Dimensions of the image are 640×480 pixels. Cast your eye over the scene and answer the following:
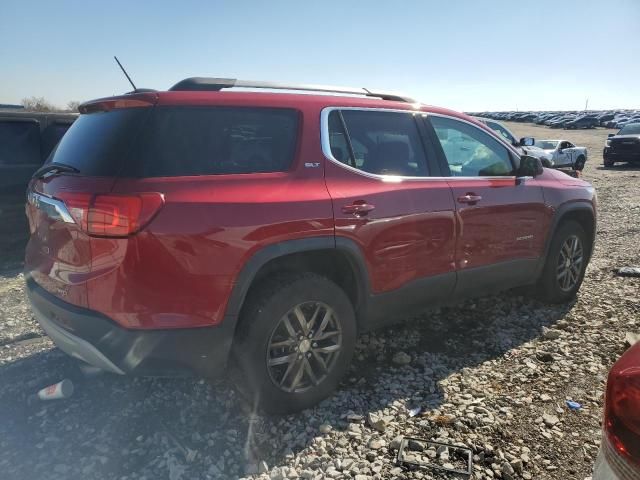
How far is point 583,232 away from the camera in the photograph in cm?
488

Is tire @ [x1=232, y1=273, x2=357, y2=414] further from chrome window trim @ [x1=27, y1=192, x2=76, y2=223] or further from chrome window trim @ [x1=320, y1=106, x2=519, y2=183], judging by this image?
chrome window trim @ [x1=27, y1=192, x2=76, y2=223]

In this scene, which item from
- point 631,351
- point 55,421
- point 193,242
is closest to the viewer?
point 631,351

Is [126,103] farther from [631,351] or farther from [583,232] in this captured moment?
[583,232]

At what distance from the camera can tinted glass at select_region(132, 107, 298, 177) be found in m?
2.47

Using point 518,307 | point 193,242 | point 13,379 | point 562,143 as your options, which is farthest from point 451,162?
point 562,143

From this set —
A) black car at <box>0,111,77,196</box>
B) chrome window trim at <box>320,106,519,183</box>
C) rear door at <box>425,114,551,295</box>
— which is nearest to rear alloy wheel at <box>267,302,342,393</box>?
chrome window trim at <box>320,106,519,183</box>

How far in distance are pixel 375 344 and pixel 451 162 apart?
1546 millimetres

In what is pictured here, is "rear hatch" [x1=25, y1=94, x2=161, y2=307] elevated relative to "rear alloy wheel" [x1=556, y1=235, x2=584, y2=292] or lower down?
elevated

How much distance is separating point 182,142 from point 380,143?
4.56ft

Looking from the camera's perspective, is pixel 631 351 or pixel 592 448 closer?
pixel 631 351

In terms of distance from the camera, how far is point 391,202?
316 centimetres

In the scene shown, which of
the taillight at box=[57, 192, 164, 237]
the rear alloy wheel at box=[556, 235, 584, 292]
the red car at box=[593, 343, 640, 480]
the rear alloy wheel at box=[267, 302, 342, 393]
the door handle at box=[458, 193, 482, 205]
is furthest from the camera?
the rear alloy wheel at box=[556, 235, 584, 292]

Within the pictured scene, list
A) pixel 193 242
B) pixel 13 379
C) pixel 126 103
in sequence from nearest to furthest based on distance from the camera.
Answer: pixel 193 242
pixel 126 103
pixel 13 379

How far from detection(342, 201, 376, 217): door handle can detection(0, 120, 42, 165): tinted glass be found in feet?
15.8
